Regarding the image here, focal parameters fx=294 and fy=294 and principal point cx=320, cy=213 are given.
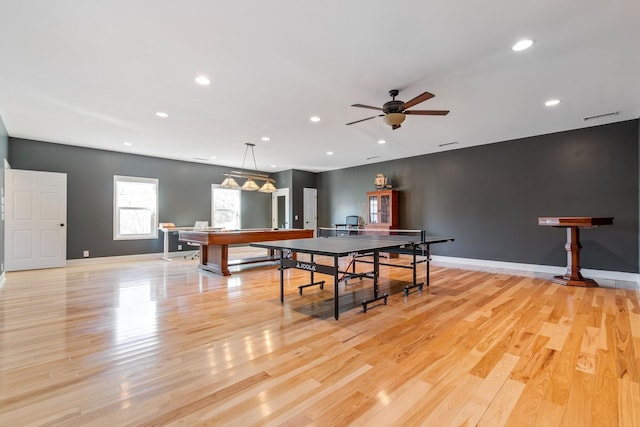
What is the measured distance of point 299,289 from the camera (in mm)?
4258

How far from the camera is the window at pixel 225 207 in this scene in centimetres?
877

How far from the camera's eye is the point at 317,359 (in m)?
2.22

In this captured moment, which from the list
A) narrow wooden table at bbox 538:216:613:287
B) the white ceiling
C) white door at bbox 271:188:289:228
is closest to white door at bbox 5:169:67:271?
the white ceiling

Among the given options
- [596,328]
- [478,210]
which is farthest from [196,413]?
[478,210]

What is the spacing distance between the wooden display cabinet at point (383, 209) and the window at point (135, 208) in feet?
18.7

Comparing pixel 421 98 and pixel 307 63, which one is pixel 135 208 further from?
pixel 421 98

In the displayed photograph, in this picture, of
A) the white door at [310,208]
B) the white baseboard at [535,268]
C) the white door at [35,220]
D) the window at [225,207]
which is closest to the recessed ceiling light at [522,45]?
the white baseboard at [535,268]

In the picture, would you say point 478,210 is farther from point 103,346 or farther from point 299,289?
point 103,346

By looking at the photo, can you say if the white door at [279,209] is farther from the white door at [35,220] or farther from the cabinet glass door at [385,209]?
the white door at [35,220]

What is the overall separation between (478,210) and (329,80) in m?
4.78

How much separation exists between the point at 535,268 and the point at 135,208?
354 inches

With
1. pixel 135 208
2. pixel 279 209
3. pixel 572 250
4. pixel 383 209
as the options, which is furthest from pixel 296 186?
pixel 572 250

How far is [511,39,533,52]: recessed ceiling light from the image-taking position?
2.64 metres

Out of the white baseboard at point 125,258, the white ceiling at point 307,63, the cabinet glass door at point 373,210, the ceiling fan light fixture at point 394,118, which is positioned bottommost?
the white baseboard at point 125,258
